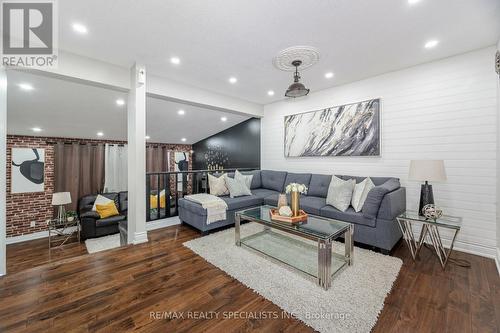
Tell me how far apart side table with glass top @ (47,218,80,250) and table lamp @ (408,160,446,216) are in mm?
7106

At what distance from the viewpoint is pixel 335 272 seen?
2.11 metres

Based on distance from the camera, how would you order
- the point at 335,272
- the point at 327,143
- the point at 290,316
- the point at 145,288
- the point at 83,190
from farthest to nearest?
1. the point at 83,190
2. the point at 327,143
3. the point at 335,272
4. the point at 145,288
5. the point at 290,316

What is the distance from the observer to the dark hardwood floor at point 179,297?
1498 millimetres

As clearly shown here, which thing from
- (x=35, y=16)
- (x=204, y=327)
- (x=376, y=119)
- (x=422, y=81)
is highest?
(x=35, y=16)

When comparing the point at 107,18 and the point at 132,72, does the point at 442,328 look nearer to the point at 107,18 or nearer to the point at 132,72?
the point at 107,18

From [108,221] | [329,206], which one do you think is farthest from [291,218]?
[108,221]

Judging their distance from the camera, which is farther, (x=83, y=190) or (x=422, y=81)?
(x=83, y=190)

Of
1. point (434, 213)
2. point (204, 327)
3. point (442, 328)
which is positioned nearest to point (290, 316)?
point (204, 327)

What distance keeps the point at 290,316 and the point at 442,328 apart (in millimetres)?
1042

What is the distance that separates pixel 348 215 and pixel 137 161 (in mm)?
2998

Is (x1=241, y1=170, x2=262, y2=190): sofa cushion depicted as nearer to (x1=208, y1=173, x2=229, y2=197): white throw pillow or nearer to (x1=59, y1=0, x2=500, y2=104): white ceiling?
(x1=208, y1=173, x2=229, y2=197): white throw pillow

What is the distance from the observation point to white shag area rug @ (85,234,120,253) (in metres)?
4.76

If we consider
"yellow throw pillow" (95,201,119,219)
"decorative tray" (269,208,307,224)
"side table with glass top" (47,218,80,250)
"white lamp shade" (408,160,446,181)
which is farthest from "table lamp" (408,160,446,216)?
"side table with glass top" (47,218,80,250)

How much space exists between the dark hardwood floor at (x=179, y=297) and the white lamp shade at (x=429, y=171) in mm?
954
